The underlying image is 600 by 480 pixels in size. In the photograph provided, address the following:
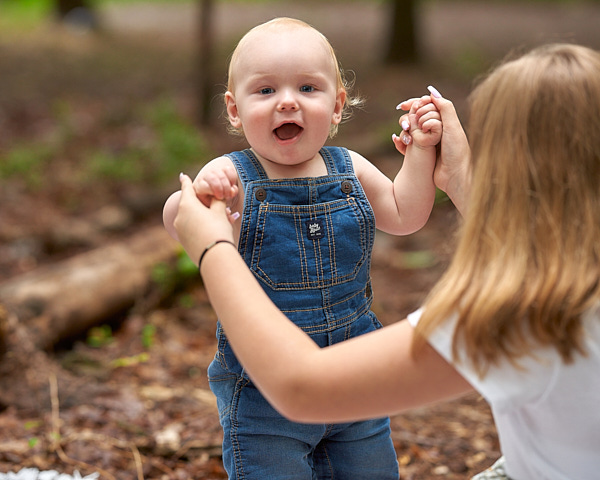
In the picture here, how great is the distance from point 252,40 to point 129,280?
10.8 feet

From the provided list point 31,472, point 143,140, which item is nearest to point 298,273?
point 31,472

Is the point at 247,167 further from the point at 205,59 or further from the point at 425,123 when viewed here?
the point at 205,59

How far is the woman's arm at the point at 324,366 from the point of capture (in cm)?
146

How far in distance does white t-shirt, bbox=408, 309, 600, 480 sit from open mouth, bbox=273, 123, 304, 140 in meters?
0.71

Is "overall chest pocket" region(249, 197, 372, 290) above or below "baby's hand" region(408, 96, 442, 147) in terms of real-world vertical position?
below

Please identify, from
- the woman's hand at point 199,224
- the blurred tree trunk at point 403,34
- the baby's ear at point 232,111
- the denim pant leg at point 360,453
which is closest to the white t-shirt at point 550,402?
the woman's hand at point 199,224

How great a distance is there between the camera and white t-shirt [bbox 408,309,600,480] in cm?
142

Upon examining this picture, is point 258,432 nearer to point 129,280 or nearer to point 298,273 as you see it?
point 298,273

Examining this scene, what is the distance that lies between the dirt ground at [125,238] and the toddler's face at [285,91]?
1.55 ft

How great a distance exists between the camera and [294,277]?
6.42ft

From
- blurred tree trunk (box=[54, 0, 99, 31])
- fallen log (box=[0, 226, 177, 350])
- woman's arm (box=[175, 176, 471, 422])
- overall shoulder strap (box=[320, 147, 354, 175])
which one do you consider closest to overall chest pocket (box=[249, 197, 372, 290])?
overall shoulder strap (box=[320, 147, 354, 175])

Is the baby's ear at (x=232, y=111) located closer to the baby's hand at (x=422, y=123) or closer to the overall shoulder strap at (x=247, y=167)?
the overall shoulder strap at (x=247, y=167)

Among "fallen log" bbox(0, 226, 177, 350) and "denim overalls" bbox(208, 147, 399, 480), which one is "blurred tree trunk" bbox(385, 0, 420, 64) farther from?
"denim overalls" bbox(208, 147, 399, 480)

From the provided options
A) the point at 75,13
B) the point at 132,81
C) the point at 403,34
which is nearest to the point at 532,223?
the point at 132,81
